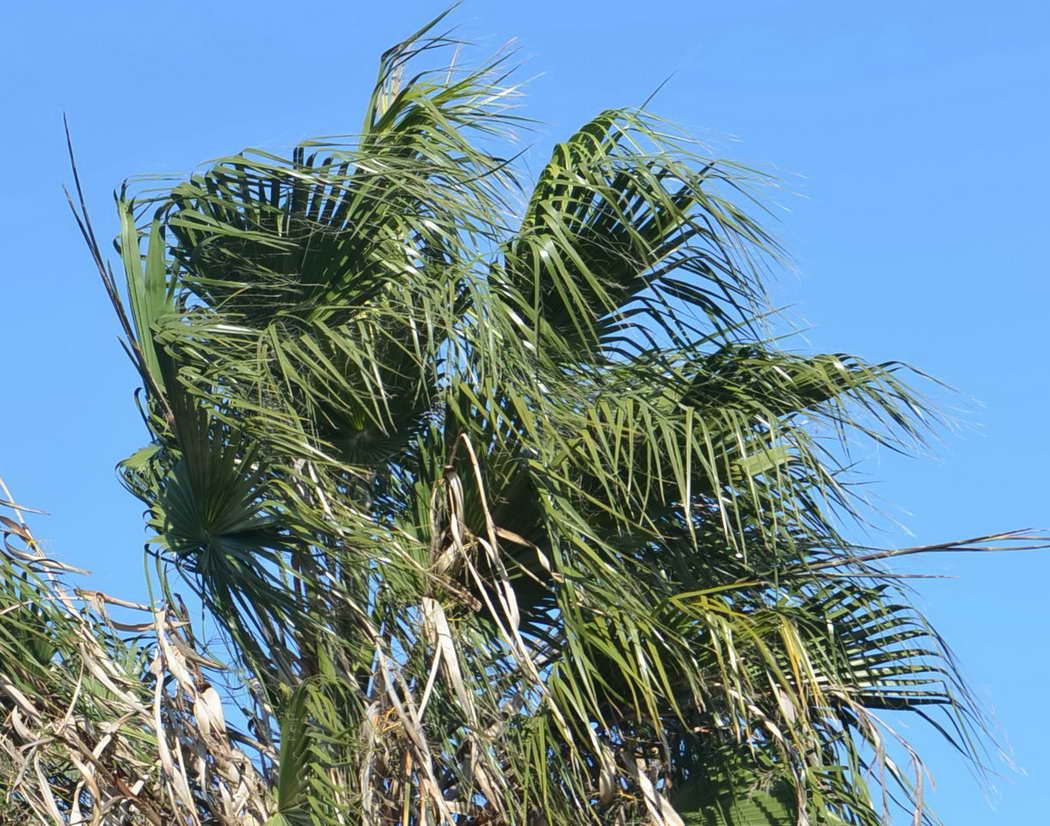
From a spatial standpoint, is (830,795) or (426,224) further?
(426,224)

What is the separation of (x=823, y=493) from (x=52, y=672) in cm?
237

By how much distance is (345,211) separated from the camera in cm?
504

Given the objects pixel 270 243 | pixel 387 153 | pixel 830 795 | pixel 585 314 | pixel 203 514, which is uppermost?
pixel 387 153

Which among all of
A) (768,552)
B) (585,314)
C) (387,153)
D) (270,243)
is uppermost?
(387,153)

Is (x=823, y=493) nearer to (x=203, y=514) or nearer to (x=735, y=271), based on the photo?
(x=735, y=271)

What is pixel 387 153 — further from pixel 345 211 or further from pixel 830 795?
pixel 830 795

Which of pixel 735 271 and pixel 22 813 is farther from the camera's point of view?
pixel 735 271

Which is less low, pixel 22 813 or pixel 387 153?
pixel 387 153

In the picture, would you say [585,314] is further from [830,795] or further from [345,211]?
[830,795]

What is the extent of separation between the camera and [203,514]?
488cm

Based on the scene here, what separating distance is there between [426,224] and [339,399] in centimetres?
60

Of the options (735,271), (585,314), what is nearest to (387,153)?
(585,314)

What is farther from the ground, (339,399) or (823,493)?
(339,399)

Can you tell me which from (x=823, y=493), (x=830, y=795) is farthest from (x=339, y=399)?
(x=830, y=795)
